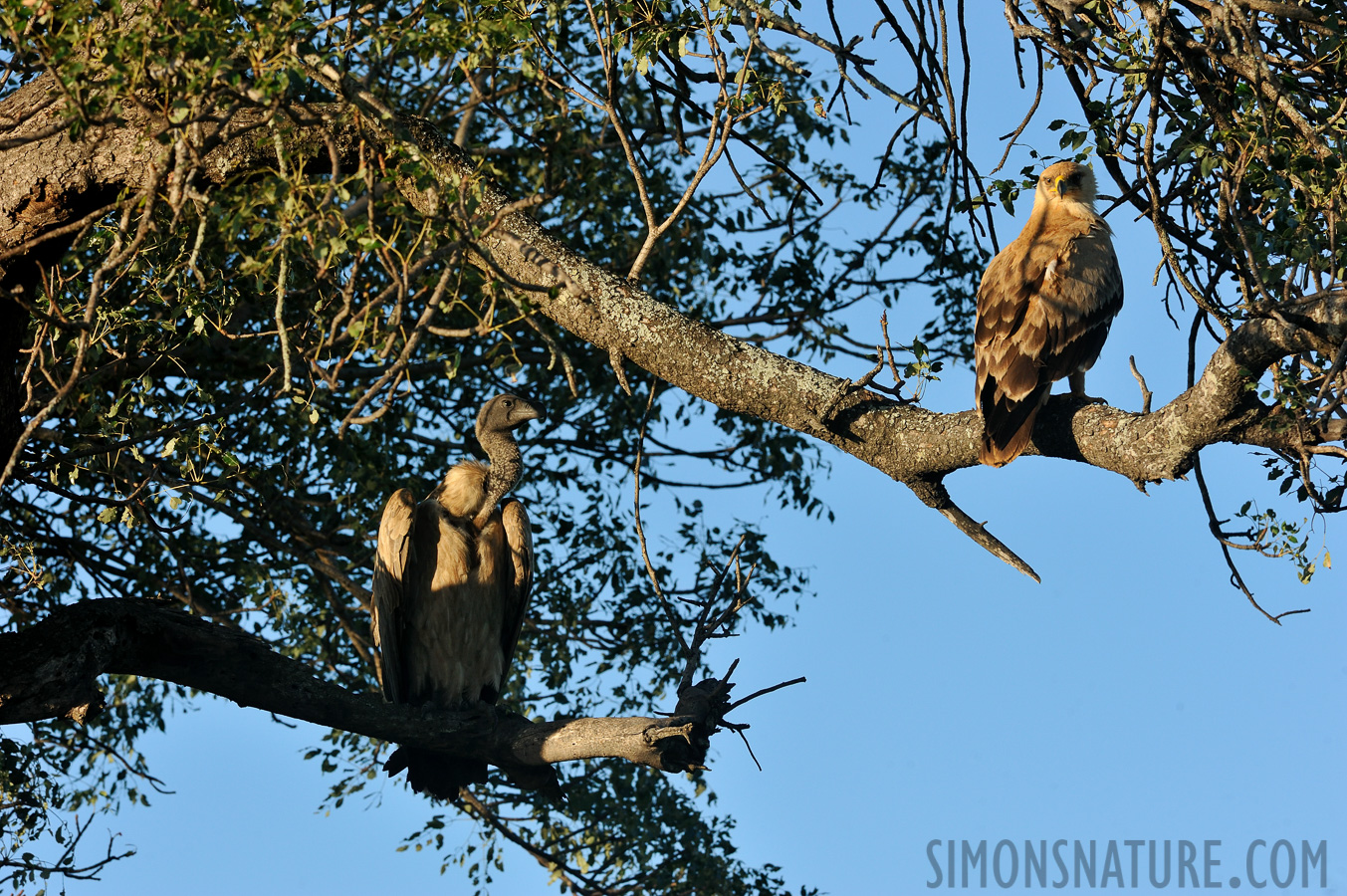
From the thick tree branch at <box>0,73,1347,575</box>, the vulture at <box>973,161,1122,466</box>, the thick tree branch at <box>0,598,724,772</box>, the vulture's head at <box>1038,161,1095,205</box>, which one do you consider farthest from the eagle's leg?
the thick tree branch at <box>0,598,724,772</box>

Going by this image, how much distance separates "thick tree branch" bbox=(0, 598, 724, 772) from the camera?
4035mm

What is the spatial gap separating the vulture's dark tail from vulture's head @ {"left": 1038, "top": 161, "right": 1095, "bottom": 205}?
3804 mm

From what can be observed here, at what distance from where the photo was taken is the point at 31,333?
5355 millimetres

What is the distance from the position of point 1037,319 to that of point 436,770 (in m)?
3.21

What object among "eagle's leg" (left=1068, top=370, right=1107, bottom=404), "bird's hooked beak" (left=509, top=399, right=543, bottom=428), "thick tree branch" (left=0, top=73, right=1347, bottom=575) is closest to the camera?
"thick tree branch" (left=0, top=73, right=1347, bottom=575)

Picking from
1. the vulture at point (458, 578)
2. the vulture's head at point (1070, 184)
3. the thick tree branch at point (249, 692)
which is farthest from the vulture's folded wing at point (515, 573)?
the vulture's head at point (1070, 184)

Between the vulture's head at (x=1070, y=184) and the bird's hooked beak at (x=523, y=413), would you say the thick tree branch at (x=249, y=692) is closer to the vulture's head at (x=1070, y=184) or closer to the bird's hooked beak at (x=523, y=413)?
the bird's hooked beak at (x=523, y=413)

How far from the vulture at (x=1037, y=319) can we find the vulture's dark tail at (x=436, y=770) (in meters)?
2.76

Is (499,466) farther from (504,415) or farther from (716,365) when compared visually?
(716,365)

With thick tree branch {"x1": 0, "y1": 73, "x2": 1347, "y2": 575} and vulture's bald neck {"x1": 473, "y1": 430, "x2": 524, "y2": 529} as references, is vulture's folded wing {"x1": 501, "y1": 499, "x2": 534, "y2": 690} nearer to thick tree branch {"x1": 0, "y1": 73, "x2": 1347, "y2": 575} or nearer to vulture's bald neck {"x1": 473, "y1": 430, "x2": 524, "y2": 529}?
vulture's bald neck {"x1": 473, "y1": 430, "x2": 524, "y2": 529}

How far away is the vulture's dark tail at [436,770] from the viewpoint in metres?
5.15

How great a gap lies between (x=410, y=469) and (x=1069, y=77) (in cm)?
406

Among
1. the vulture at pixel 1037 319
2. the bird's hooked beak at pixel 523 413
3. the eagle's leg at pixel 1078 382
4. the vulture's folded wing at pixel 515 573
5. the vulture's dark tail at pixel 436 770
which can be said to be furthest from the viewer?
the vulture's folded wing at pixel 515 573

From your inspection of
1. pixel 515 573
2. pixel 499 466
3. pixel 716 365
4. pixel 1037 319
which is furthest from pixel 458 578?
pixel 1037 319
